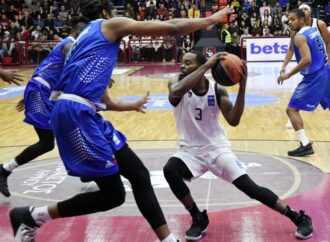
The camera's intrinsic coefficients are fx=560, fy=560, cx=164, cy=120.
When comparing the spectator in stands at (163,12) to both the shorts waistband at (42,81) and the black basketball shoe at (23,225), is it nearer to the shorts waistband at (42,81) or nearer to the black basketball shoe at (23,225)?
the shorts waistband at (42,81)

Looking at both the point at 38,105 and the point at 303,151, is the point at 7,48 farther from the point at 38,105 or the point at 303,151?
the point at 38,105

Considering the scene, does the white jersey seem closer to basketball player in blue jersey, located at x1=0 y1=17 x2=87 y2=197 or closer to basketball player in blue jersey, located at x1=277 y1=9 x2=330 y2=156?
basketball player in blue jersey, located at x1=0 y1=17 x2=87 y2=197

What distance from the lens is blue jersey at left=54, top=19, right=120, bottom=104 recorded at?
137 inches

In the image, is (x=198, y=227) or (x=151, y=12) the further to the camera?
(x=151, y=12)

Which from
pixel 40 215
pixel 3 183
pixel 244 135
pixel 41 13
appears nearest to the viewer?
pixel 40 215

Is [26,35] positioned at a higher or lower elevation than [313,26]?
lower

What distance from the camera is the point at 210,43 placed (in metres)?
20.4

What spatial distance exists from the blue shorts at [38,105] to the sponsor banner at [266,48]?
48.9ft

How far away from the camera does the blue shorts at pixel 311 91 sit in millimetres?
7008

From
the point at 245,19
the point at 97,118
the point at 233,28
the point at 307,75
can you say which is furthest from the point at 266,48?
the point at 97,118

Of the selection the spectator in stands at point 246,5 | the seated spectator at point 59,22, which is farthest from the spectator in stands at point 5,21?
the spectator in stands at point 246,5

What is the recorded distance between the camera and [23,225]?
149 inches

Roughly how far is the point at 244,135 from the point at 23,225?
492 cm

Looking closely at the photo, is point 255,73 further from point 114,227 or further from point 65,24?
point 114,227
